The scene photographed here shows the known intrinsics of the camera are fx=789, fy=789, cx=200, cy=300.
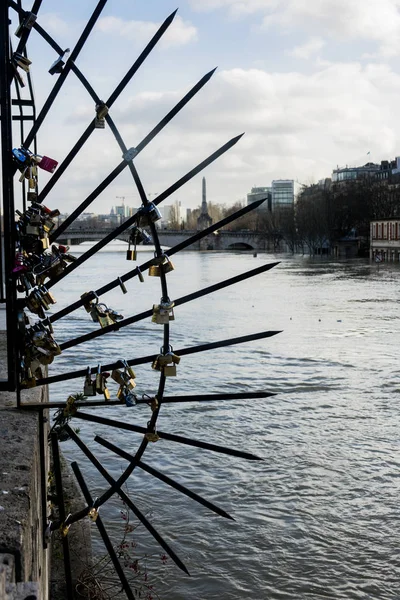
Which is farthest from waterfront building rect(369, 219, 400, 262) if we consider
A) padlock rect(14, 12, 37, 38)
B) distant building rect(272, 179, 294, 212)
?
distant building rect(272, 179, 294, 212)

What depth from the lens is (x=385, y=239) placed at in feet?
240

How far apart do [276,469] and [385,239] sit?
6664 cm

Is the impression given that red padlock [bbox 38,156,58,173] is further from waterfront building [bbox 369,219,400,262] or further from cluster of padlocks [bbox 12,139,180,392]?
waterfront building [bbox 369,219,400,262]

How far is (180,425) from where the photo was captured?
439 inches

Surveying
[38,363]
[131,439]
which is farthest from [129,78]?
[131,439]

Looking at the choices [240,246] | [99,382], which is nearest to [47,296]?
[99,382]

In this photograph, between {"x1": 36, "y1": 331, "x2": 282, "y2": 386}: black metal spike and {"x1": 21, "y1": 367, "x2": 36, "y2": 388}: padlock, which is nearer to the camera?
{"x1": 36, "y1": 331, "x2": 282, "y2": 386}: black metal spike

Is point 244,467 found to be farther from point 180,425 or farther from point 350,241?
point 350,241

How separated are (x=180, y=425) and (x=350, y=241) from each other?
3031 inches

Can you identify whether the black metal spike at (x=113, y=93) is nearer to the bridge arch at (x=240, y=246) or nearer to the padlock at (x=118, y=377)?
the padlock at (x=118, y=377)

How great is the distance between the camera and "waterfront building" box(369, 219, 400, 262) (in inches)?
2776

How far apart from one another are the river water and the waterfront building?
2027 inches

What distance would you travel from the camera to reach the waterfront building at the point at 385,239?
2776 inches

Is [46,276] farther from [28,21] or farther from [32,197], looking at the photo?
[28,21]
